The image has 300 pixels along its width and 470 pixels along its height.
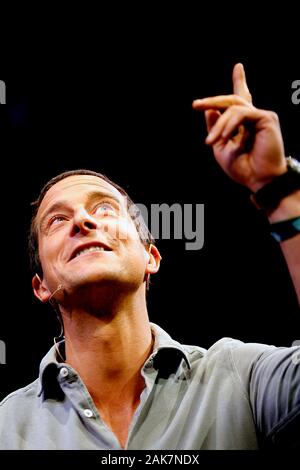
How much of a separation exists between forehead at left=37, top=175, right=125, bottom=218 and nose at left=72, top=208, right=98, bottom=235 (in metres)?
0.15

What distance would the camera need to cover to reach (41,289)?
6.79 ft

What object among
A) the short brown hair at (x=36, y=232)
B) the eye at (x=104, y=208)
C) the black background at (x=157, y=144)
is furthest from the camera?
the black background at (x=157, y=144)

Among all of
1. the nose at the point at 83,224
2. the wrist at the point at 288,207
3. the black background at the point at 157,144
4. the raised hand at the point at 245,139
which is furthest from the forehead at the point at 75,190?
the wrist at the point at 288,207

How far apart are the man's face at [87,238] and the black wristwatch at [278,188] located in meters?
0.65

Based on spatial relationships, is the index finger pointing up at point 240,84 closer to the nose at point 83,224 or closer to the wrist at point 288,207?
the wrist at point 288,207

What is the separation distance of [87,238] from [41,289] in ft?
1.48

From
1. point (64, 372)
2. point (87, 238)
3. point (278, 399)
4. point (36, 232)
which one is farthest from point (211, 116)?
point (36, 232)

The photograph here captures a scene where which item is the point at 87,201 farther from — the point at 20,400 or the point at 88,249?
the point at 20,400

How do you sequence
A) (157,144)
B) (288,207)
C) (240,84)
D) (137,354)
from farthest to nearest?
(157,144)
(137,354)
(240,84)
(288,207)

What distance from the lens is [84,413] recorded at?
1.47 meters

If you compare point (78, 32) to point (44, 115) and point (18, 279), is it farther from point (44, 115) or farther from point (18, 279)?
point (18, 279)

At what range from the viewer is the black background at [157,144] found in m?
2.32
